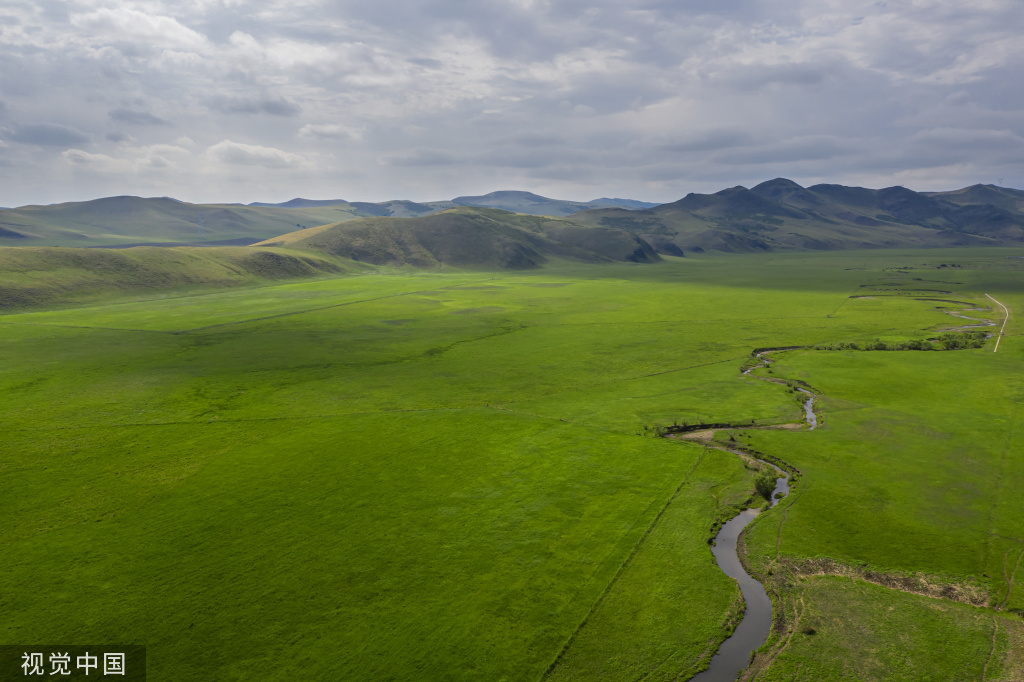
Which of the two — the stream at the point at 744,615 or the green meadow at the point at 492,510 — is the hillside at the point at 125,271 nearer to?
the green meadow at the point at 492,510

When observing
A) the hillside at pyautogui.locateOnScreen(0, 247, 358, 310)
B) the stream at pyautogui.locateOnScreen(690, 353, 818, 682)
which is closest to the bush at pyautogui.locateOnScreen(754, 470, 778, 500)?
the stream at pyautogui.locateOnScreen(690, 353, 818, 682)

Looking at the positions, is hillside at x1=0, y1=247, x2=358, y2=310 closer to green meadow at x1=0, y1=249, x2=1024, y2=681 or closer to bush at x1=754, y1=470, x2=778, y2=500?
green meadow at x1=0, y1=249, x2=1024, y2=681

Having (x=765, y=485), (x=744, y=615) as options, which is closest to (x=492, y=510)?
(x=744, y=615)

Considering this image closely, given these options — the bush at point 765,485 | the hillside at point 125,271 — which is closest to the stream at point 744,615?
the bush at point 765,485

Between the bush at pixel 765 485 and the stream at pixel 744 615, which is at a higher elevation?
the bush at pixel 765 485

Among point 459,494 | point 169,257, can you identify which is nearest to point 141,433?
point 459,494

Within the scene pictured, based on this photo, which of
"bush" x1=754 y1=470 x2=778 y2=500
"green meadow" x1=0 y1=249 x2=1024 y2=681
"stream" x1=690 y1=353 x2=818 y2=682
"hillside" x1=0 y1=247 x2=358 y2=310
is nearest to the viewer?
"stream" x1=690 y1=353 x2=818 y2=682
